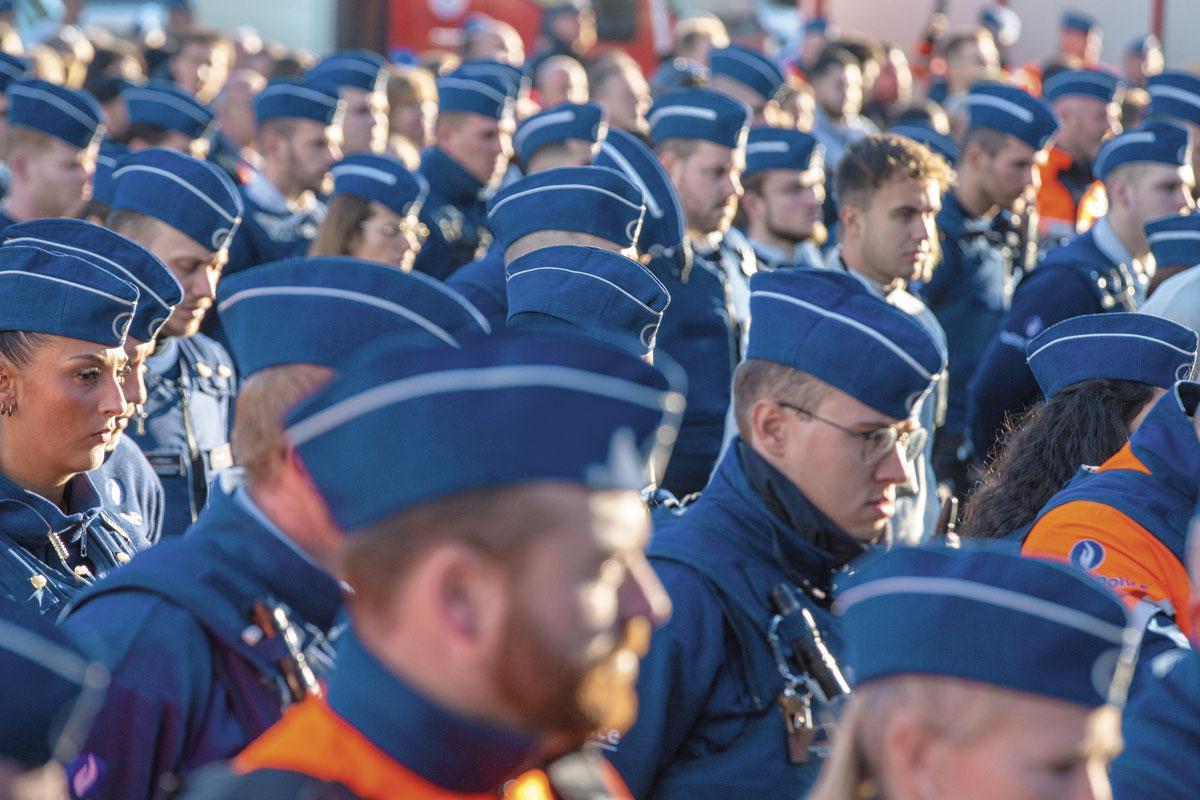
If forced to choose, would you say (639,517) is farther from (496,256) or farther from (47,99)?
(47,99)

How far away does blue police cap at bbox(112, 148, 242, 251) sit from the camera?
5375mm

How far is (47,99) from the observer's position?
727 centimetres

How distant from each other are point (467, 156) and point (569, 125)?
1355 millimetres

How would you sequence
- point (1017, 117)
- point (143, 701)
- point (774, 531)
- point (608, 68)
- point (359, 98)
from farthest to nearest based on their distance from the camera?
1. point (608, 68)
2. point (359, 98)
3. point (1017, 117)
4. point (774, 531)
5. point (143, 701)

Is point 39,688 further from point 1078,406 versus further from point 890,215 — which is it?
point 890,215

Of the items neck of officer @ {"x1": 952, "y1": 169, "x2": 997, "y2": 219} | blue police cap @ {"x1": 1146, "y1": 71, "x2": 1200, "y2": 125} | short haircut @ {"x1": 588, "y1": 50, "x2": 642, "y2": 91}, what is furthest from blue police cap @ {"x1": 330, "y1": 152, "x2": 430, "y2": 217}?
blue police cap @ {"x1": 1146, "y1": 71, "x2": 1200, "y2": 125}

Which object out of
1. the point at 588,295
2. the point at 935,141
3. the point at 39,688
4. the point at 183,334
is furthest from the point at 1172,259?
the point at 39,688

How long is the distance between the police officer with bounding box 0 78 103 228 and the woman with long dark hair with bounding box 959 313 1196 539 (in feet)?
13.7

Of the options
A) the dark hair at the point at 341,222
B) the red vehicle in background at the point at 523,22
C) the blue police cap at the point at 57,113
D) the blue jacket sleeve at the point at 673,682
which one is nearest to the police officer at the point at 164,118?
the blue police cap at the point at 57,113

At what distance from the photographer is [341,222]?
6402 millimetres

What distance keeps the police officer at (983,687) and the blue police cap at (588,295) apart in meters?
2.26

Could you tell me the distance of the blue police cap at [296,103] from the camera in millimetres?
8156

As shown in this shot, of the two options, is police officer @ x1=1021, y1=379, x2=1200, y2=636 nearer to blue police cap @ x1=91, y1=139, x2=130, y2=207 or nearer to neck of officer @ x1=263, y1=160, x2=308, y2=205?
blue police cap @ x1=91, y1=139, x2=130, y2=207

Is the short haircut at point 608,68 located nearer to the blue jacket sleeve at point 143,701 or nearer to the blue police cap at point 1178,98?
the blue police cap at point 1178,98
